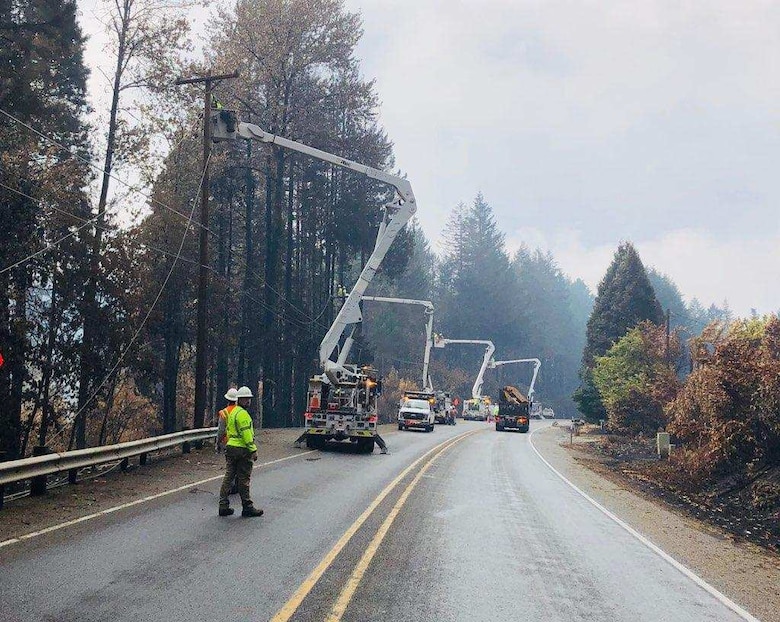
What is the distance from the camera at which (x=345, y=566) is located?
797cm

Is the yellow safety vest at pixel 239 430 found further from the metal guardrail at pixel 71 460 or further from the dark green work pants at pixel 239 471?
the metal guardrail at pixel 71 460

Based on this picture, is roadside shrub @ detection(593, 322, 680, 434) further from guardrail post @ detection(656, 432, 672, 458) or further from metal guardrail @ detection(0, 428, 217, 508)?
metal guardrail @ detection(0, 428, 217, 508)

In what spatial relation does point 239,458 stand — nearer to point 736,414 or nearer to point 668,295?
point 736,414

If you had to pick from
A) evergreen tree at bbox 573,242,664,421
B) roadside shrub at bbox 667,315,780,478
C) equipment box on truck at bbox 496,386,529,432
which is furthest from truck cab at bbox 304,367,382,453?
evergreen tree at bbox 573,242,664,421

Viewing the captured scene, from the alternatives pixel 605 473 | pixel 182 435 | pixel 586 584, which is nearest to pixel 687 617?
pixel 586 584

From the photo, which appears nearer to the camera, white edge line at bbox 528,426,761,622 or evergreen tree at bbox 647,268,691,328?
white edge line at bbox 528,426,761,622

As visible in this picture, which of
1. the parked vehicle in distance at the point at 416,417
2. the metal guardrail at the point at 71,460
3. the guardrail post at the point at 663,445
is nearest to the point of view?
the metal guardrail at the point at 71,460

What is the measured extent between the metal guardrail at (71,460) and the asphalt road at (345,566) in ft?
6.29

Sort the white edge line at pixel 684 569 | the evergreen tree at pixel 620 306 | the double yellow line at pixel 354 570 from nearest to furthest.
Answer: the double yellow line at pixel 354 570 → the white edge line at pixel 684 569 → the evergreen tree at pixel 620 306

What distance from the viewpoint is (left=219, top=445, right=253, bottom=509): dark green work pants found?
10.7 meters

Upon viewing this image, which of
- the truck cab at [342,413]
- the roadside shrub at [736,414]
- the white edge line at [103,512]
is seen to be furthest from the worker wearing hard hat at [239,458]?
the roadside shrub at [736,414]

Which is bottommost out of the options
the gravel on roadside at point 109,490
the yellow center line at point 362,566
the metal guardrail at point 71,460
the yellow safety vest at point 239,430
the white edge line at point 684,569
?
the white edge line at point 684,569

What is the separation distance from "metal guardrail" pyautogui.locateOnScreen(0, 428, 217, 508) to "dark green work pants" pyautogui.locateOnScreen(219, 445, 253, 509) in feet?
11.0

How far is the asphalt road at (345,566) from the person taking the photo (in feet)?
21.1
